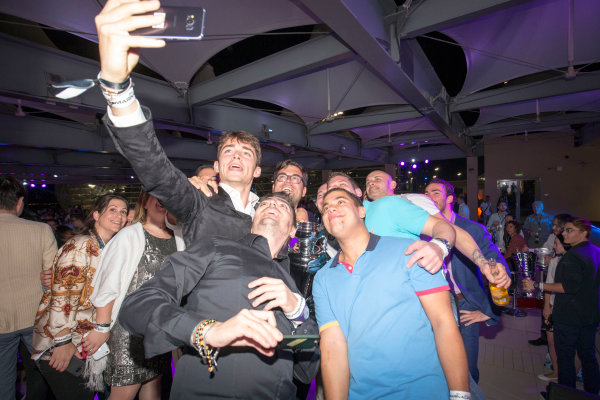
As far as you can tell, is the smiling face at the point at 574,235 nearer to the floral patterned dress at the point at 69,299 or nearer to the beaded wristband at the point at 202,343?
the beaded wristband at the point at 202,343

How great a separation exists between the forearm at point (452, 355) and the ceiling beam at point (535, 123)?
10710 mm

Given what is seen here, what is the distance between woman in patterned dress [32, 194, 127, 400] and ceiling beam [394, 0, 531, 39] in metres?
4.58

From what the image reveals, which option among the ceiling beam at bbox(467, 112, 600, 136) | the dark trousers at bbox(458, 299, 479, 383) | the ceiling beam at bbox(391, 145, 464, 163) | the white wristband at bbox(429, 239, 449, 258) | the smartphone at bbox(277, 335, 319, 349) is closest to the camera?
the smartphone at bbox(277, 335, 319, 349)

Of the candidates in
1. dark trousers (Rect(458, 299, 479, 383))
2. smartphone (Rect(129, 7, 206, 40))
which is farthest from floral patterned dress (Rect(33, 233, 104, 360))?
dark trousers (Rect(458, 299, 479, 383))

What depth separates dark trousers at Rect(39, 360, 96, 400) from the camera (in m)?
2.20

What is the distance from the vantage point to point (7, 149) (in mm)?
9266

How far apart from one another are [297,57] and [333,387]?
15.2ft

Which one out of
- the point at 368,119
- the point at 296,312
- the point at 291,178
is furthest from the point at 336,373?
the point at 368,119

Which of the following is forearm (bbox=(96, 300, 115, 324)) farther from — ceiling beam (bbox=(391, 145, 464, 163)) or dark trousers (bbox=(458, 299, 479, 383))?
ceiling beam (bbox=(391, 145, 464, 163))

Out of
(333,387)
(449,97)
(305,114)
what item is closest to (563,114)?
(449,97)

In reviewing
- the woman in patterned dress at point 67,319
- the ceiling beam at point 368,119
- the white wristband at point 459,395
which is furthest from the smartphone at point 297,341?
the ceiling beam at point 368,119

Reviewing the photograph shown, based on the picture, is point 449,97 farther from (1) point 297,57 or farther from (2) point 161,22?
(2) point 161,22

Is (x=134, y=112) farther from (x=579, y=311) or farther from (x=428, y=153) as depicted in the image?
(x=428, y=153)

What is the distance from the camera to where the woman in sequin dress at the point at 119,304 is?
6.72 feet
